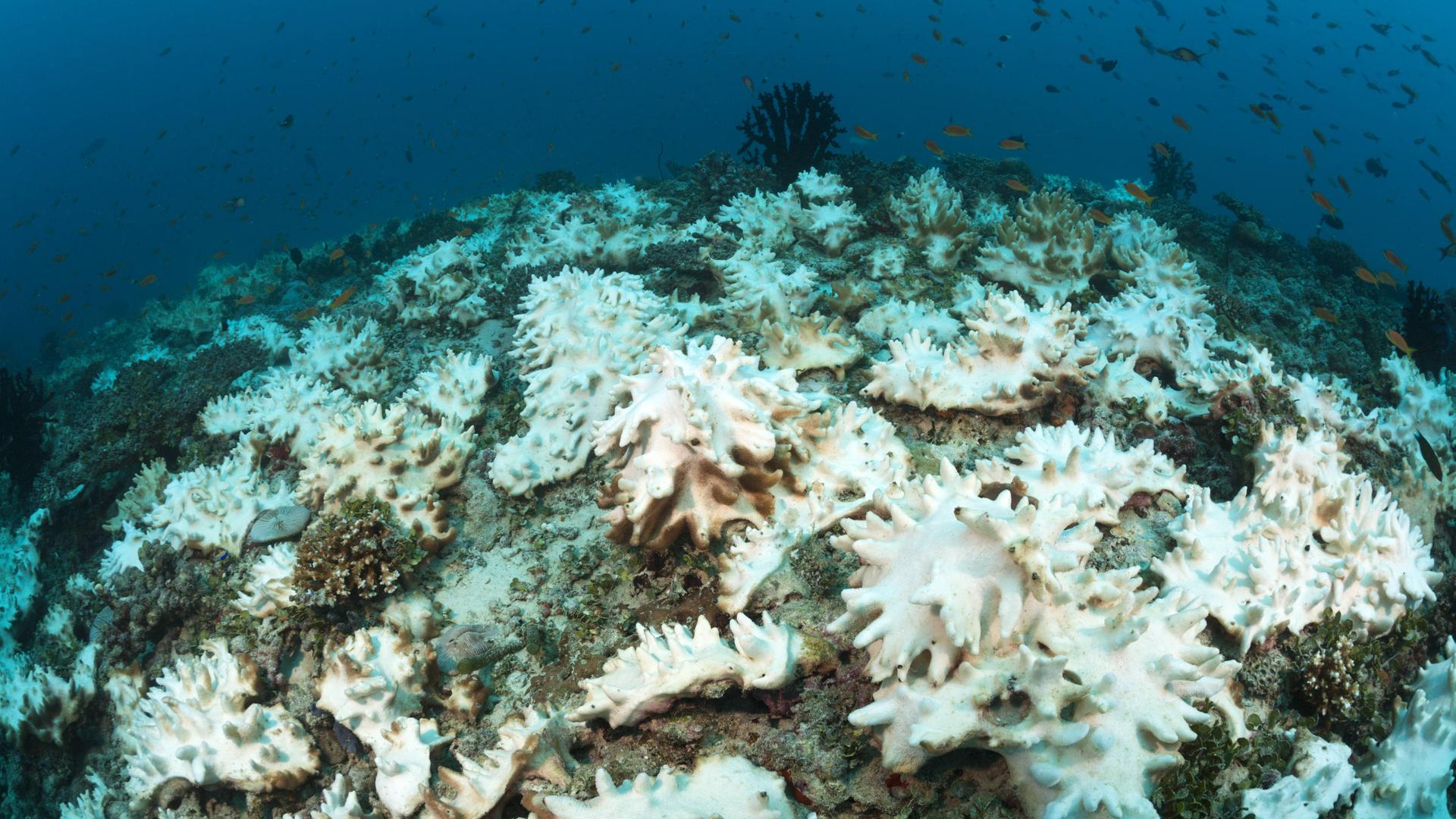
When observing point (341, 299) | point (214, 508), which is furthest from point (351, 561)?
point (341, 299)

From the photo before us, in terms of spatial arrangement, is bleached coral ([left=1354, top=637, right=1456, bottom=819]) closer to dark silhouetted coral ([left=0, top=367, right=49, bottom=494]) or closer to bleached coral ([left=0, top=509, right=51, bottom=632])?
bleached coral ([left=0, top=509, right=51, bottom=632])

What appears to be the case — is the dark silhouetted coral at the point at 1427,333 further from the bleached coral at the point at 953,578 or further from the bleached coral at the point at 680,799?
the bleached coral at the point at 680,799

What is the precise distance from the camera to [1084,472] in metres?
3.87

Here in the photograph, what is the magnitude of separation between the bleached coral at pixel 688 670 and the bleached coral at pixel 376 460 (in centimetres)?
254

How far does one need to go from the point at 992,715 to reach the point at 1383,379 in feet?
25.3

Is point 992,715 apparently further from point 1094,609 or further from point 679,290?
point 679,290

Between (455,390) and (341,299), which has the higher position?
(455,390)

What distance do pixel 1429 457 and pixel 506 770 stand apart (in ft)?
23.4

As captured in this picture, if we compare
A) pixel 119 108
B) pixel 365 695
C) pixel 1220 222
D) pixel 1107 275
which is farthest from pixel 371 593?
pixel 119 108

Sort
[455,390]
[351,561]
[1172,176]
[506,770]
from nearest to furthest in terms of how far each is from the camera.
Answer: [506,770]
[351,561]
[455,390]
[1172,176]

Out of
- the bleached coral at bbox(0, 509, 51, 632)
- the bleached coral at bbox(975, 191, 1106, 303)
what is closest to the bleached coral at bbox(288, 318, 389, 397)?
the bleached coral at bbox(0, 509, 51, 632)

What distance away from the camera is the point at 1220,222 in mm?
13133

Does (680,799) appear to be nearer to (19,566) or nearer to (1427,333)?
(19,566)

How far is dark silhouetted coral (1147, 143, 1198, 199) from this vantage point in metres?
18.6
